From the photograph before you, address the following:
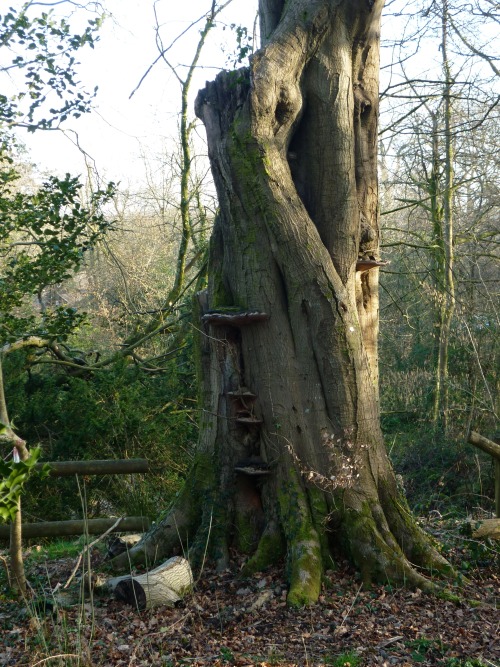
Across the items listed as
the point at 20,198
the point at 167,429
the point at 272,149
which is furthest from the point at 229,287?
the point at 167,429

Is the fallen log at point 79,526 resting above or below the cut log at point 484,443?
below

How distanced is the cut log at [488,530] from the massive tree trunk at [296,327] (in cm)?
50

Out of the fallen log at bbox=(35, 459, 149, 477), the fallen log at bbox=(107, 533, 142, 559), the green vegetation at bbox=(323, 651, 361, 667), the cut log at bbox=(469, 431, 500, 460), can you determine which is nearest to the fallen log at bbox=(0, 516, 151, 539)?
the fallen log at bbox=(107, 533, 142, 559)

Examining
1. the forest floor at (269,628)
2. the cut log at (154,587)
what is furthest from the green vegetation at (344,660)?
the cut log at (154,587)

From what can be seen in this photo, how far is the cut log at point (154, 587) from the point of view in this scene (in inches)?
223

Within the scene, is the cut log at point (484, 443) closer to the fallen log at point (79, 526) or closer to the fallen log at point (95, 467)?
the fallen log at point (95, 467)

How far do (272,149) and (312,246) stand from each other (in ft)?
3.16

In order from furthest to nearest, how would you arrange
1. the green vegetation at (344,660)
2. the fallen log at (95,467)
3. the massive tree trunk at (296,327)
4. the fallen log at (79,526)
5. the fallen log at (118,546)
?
the fallen log at (79,526), the fallen log at (95,467), the fallen log at (118,546), the massive tree trunk at (296,327), the green vegetation at (344,660)

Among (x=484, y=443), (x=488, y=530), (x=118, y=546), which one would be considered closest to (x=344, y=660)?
(x=488, y=530)

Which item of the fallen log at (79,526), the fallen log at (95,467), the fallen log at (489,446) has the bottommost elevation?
the fallen log at (79,526)

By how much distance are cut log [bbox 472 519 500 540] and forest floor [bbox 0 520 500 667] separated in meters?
0.10

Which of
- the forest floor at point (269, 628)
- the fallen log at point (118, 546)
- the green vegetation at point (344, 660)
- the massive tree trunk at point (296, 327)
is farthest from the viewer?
the fallen log at point (118, 546)

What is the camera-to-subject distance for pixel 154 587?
5.68m

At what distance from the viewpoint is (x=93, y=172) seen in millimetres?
10562
